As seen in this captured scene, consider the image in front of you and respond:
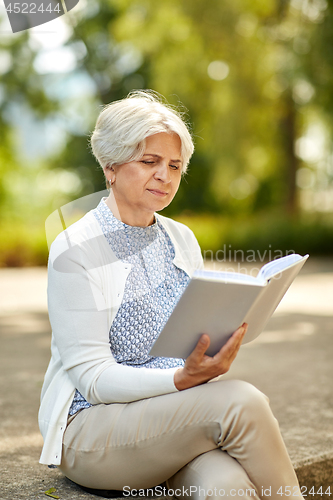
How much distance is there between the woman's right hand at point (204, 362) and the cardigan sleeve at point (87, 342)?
40mm

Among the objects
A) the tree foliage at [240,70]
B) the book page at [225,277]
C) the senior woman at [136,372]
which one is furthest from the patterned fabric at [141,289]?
the tree foliage at [240,70]

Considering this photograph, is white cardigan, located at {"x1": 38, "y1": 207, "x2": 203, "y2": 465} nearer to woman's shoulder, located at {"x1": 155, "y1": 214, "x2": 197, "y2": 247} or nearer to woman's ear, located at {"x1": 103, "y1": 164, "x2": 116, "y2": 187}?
woman's ear, located at {"x1": 103, "y1": 164, "x2": 116, "y2": 187}

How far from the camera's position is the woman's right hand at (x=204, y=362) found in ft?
5.16

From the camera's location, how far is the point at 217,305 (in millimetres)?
1531

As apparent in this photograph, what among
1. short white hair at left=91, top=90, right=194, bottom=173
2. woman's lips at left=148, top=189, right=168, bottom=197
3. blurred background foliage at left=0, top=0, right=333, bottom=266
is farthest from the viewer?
blurred background foliage at left=0, top=0, right=333, bottom=266

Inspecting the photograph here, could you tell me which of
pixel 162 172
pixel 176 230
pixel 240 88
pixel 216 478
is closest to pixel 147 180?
pixel 162 172

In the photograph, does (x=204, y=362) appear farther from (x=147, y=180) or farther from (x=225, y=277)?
(x=147, y=180)

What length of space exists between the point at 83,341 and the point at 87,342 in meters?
0.01

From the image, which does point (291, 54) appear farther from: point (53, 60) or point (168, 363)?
point (168, 363)

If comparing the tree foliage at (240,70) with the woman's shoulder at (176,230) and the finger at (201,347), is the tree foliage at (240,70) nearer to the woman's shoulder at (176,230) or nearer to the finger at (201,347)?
the woman's shoulder at (176,230)

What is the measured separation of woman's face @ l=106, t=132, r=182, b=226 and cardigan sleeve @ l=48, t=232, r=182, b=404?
305 millimetres

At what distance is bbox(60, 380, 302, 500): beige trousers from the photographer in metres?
1.59

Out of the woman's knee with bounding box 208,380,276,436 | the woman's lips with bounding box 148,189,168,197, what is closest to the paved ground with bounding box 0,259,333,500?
the woman's knee with bounding box 208,380,276,436

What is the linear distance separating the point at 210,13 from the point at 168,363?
12.8m
